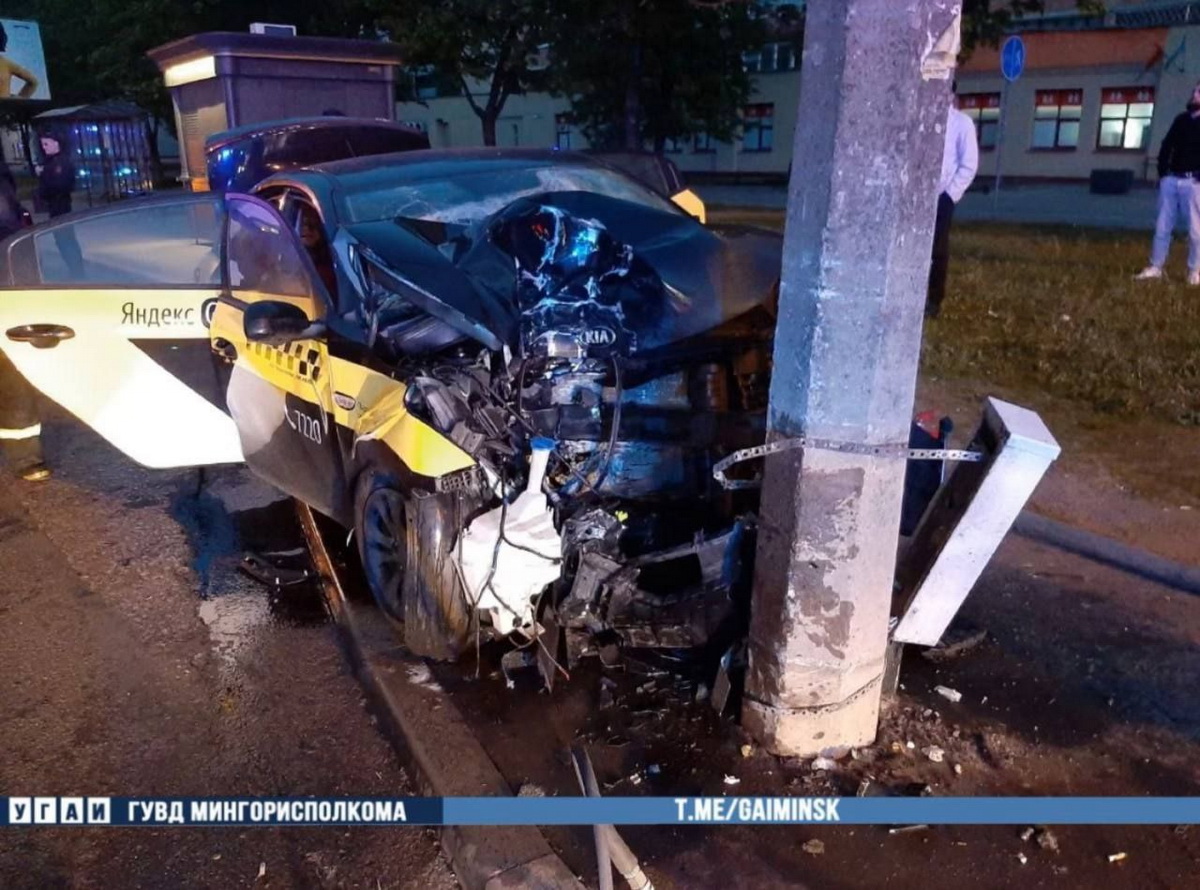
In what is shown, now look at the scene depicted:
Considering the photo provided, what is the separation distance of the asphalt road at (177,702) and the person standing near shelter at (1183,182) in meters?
8.46

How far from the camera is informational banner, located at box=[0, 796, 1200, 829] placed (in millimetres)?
2248

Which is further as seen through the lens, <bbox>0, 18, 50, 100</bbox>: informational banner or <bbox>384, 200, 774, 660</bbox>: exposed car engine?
<bbox>0, 18, 50, 100</bbox>: informational banner

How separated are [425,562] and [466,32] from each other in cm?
2114

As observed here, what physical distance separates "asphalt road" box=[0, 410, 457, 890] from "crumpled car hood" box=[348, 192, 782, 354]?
148 centimetres

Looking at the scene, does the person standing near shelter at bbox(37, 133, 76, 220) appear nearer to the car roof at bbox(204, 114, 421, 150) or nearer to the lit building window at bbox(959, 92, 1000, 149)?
the car roof at bbox(204, 114, 421, 150)

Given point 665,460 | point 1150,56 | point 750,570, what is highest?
point 1150,56

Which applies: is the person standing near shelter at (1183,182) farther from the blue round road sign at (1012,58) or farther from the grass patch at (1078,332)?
the blue round road sign at (1012,58)

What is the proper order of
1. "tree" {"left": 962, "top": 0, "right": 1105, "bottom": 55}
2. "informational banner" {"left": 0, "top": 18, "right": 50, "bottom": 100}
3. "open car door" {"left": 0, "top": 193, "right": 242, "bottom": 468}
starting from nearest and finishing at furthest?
"open car door" {"left": 0, "top": 193, "right": 242, "bottom": 468}
"tree" {"left": 962, "top": 0, "right": 1105, "bottom": 55}
"informational banner" {"left": 0, "top": 18, "right": 50, "bottom": 100}

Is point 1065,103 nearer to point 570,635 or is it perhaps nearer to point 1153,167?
point 1153,167

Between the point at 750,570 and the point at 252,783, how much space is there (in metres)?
1.68

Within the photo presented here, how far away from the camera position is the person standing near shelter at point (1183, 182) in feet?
30.3

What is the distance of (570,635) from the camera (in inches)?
136

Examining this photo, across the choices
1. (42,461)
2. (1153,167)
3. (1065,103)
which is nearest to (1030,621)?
(42,461)

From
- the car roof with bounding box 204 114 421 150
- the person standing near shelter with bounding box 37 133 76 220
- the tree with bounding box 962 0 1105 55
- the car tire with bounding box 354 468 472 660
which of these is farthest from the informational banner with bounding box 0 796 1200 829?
the tree with bounding box 962 0 1105 55
